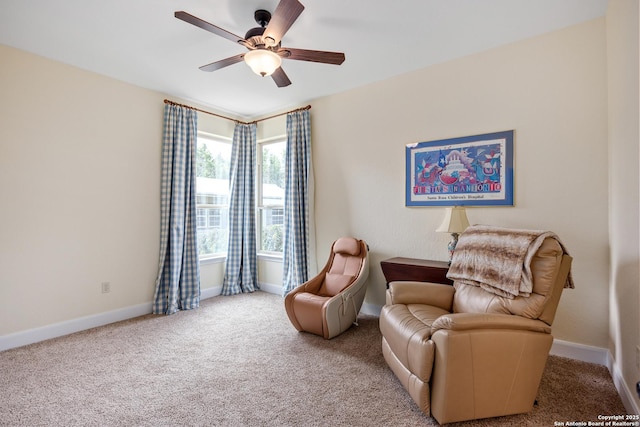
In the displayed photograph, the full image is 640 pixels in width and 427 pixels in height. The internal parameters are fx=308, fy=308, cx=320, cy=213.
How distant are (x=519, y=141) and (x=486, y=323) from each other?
183 cm

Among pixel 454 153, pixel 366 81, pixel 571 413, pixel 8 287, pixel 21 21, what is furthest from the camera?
pixel 366 81

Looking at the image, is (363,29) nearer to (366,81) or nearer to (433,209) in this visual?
(366,81)

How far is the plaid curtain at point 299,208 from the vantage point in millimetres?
4043

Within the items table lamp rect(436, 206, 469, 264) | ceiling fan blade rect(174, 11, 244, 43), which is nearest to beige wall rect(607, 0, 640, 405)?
table lamp rect(436, 206, 469, 264)

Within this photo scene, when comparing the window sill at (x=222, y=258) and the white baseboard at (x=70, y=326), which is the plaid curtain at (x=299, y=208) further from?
the white baseboard at (x=70, y=326)

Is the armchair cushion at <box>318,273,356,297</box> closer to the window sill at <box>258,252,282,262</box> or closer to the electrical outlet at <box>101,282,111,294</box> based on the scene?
the window sill at <box>258,252,282,262</box>

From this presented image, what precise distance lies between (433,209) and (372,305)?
134 cm

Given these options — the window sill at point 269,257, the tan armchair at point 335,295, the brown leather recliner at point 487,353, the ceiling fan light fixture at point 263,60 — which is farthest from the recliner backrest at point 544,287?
the window sill at point 269,257

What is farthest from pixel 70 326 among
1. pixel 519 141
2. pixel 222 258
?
pixel 519 141

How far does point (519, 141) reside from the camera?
2719 millimetres

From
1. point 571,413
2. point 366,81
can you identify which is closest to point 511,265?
point 571,413

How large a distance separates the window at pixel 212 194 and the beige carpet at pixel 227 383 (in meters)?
1.61

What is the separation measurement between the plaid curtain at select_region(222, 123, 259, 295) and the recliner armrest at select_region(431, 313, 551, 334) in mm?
3398

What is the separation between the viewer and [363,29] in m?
2.53
